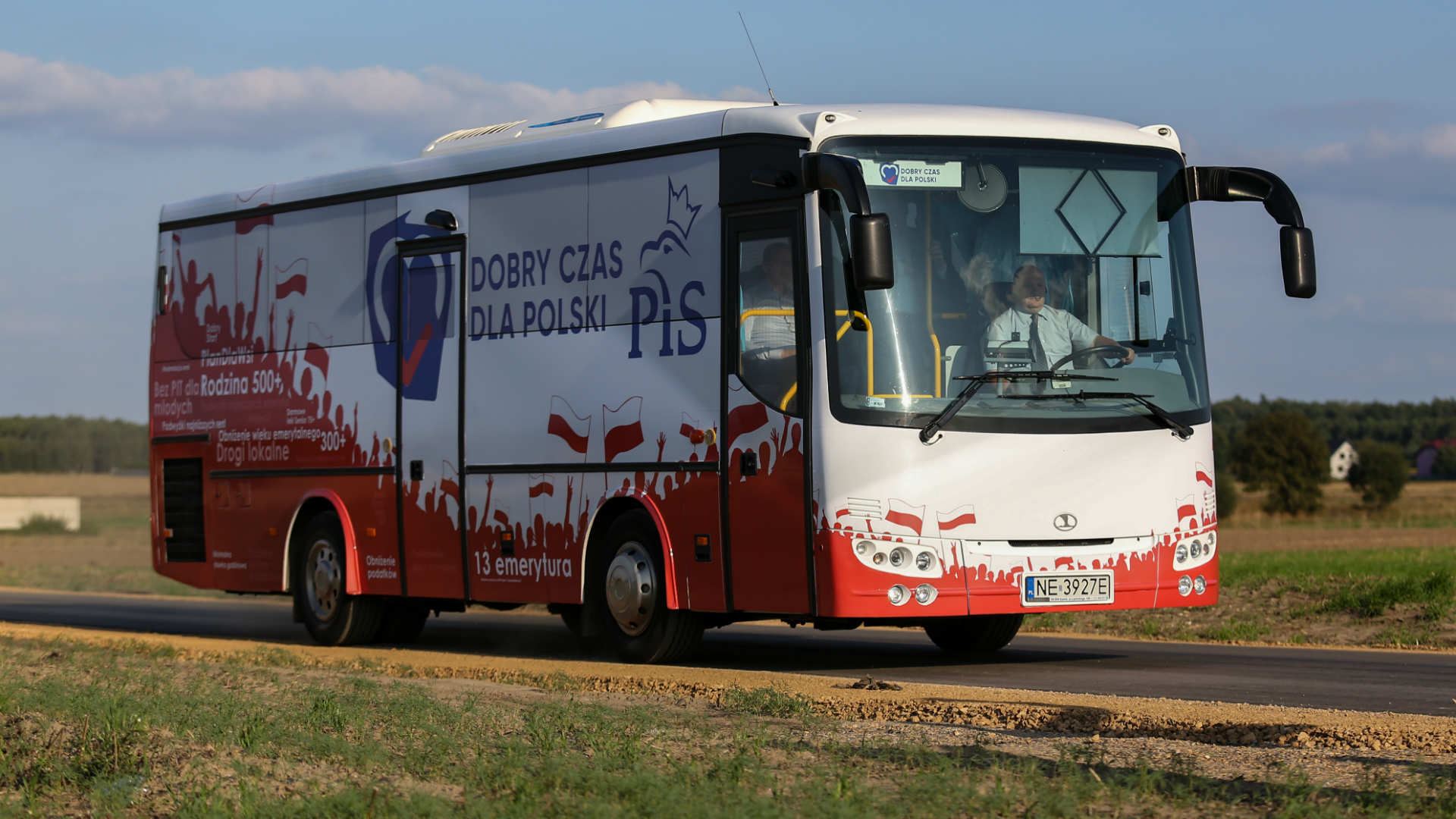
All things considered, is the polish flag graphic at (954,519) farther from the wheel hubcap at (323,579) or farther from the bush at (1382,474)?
the bush at (1382,474)

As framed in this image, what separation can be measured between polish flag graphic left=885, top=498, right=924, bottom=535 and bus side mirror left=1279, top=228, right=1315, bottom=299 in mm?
3038

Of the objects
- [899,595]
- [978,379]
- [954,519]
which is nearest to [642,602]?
[899,595]

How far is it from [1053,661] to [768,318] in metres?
3.59

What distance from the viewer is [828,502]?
12281 millimetres

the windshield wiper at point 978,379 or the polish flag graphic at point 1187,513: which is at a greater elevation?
the windshield wiper at point 978,379

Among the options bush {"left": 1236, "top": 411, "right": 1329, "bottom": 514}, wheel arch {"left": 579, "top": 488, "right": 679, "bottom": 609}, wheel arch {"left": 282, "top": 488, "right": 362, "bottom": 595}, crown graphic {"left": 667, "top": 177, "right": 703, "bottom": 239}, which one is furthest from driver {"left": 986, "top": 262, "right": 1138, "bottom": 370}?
bush {"left": 1236, "top": 411, "right": 1329, "bottom": 514}

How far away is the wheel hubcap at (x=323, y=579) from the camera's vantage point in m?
17.1

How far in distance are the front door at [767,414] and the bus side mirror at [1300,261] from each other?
3.33 metres

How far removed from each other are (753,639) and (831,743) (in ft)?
31.3

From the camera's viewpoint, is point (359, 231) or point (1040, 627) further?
point (1040, 627)

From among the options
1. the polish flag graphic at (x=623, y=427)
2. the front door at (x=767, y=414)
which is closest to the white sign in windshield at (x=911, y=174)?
the front door at (x=767, y=414)

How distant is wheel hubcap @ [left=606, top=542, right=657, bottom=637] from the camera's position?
13844 mm

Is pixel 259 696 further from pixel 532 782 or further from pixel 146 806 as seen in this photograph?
pixel 532 782

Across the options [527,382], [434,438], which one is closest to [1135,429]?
[527,382]
